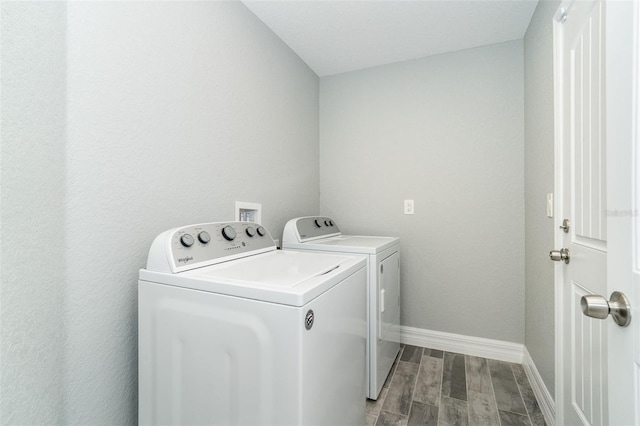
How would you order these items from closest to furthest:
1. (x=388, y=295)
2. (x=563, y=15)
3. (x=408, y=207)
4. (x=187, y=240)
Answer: (x=187, y=240) < (x=563, y=15) < (x=388, y=295) < (x=408, y=207)

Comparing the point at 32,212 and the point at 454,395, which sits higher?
the point at 32,212

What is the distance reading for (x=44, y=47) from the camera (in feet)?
2.70

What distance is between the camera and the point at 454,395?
1610 millimetres

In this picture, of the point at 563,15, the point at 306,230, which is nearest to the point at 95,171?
the point at 306,230

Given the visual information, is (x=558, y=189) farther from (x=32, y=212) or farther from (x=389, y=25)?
(x=32, y=212)

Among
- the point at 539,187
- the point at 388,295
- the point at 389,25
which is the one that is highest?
the point at 389,25

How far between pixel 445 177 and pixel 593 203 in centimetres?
127

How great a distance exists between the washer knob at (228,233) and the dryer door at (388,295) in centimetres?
83

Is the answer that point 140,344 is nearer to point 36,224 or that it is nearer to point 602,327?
point 36,224

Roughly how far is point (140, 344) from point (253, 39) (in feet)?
5.66

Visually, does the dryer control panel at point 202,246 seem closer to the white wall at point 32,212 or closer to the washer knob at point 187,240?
the washer knob at point 187,240

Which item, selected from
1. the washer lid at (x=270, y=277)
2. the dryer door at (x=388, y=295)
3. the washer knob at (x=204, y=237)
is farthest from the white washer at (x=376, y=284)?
the washer knob at (x=204, y=237)

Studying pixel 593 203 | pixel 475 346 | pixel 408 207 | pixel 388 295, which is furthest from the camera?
pixel 408 207

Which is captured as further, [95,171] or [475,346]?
[475,346]
